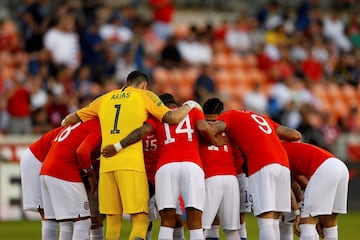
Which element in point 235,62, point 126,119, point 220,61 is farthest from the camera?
point 235,62

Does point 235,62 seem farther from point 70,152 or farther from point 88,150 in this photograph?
point 88,150

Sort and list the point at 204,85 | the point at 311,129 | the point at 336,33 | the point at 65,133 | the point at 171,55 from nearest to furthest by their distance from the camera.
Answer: the point at 65,133 < the point at 311,129 < the point at 204,85 < the point at 171,55 < the point at 336,33

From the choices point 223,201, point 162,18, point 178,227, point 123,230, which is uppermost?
point 162,18

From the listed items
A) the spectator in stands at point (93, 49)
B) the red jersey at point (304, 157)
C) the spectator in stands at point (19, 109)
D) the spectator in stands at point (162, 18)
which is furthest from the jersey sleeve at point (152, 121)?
the spectator in stands at point (162, 18)

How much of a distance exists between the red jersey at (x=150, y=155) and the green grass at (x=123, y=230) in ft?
13.5

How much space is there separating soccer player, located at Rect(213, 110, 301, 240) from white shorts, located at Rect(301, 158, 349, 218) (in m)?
0.26

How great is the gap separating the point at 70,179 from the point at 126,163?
90 cm

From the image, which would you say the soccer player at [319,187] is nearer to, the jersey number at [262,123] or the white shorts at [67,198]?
the jersey number at [262,123]

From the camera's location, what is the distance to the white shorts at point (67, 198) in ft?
48.1

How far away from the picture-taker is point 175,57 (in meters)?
28.7

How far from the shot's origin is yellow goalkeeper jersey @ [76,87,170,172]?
1423 centimetres

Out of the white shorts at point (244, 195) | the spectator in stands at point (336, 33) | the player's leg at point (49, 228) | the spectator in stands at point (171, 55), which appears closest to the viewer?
the white shorts at point (244, 195)

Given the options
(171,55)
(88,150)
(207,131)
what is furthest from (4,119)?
(207,131)

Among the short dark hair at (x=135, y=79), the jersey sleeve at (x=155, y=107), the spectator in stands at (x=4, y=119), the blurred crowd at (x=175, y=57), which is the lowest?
the jersey sleeve at (x=155, y=107)
